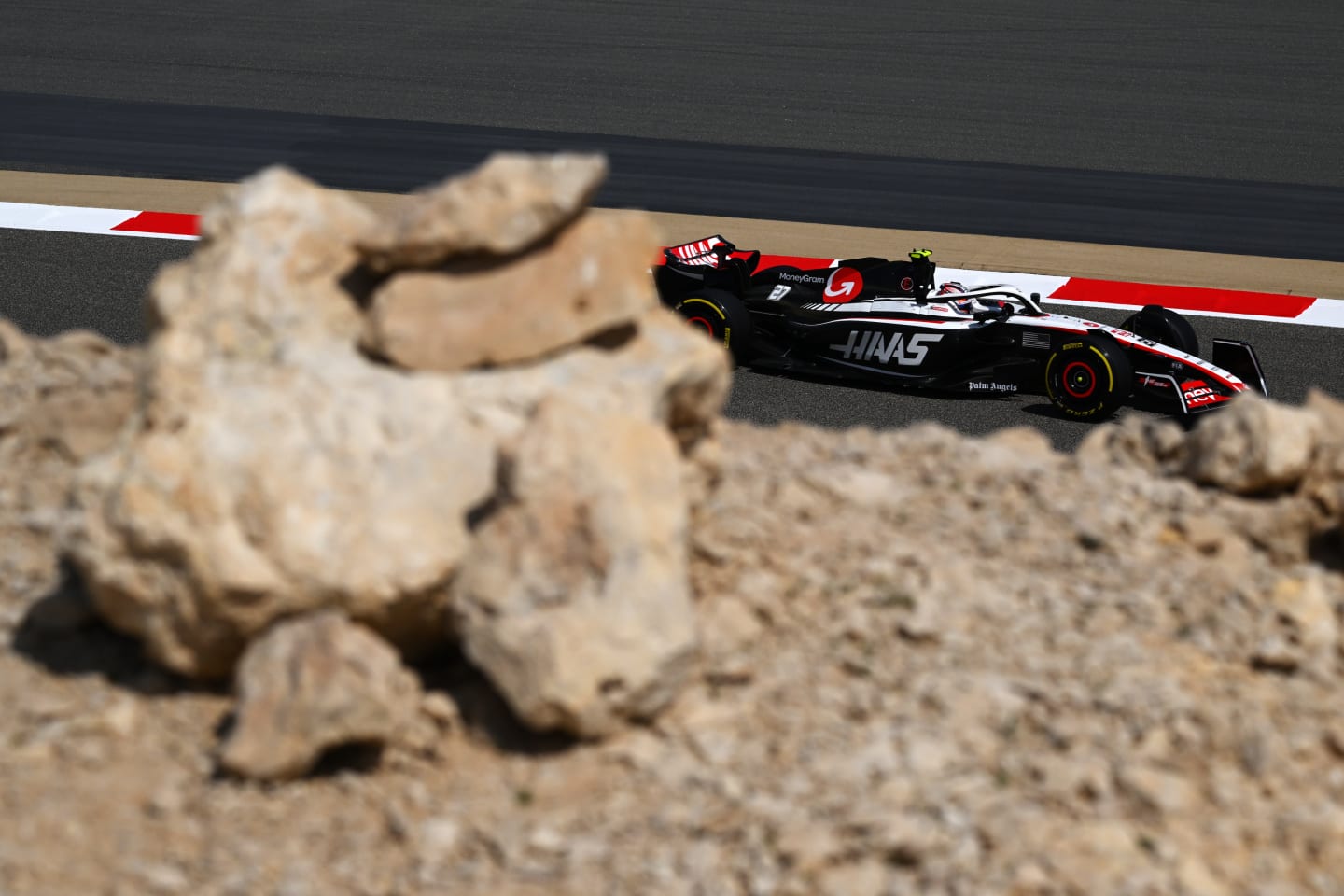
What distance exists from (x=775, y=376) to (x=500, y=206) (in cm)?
596

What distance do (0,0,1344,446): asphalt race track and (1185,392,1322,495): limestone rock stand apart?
158 inches

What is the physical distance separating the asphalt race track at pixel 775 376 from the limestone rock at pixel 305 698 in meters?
5.62

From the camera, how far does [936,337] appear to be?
31.7 ft

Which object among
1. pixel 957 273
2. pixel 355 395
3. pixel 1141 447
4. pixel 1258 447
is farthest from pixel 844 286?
pixel 355 395

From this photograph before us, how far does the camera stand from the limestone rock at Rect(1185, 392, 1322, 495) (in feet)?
16.9

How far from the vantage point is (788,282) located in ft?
33.8

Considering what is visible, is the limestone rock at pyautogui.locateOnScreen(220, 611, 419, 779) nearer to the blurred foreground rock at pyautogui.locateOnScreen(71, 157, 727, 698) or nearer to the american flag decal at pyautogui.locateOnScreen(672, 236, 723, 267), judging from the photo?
the blurred foreground rock at pyautogui.locateOnScreen(71, 157, 727, 698)

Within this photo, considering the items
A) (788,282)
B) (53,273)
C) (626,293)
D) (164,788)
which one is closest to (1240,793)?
(626,293)

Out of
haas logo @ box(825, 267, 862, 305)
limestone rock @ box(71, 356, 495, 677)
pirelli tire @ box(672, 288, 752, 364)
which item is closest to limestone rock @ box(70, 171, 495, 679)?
limestone rock @ box(71, 356, 495, 677)

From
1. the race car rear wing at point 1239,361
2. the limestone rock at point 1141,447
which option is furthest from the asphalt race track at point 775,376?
the limestone rock at point 1141,447

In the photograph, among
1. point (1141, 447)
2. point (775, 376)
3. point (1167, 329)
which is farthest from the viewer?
point (775, 376)

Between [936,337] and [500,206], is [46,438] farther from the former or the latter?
[936,337]

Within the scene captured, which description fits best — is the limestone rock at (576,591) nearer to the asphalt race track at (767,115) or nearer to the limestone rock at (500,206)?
the limestone rock at (500,206)

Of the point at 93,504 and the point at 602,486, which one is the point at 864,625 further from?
the point at 93,504
